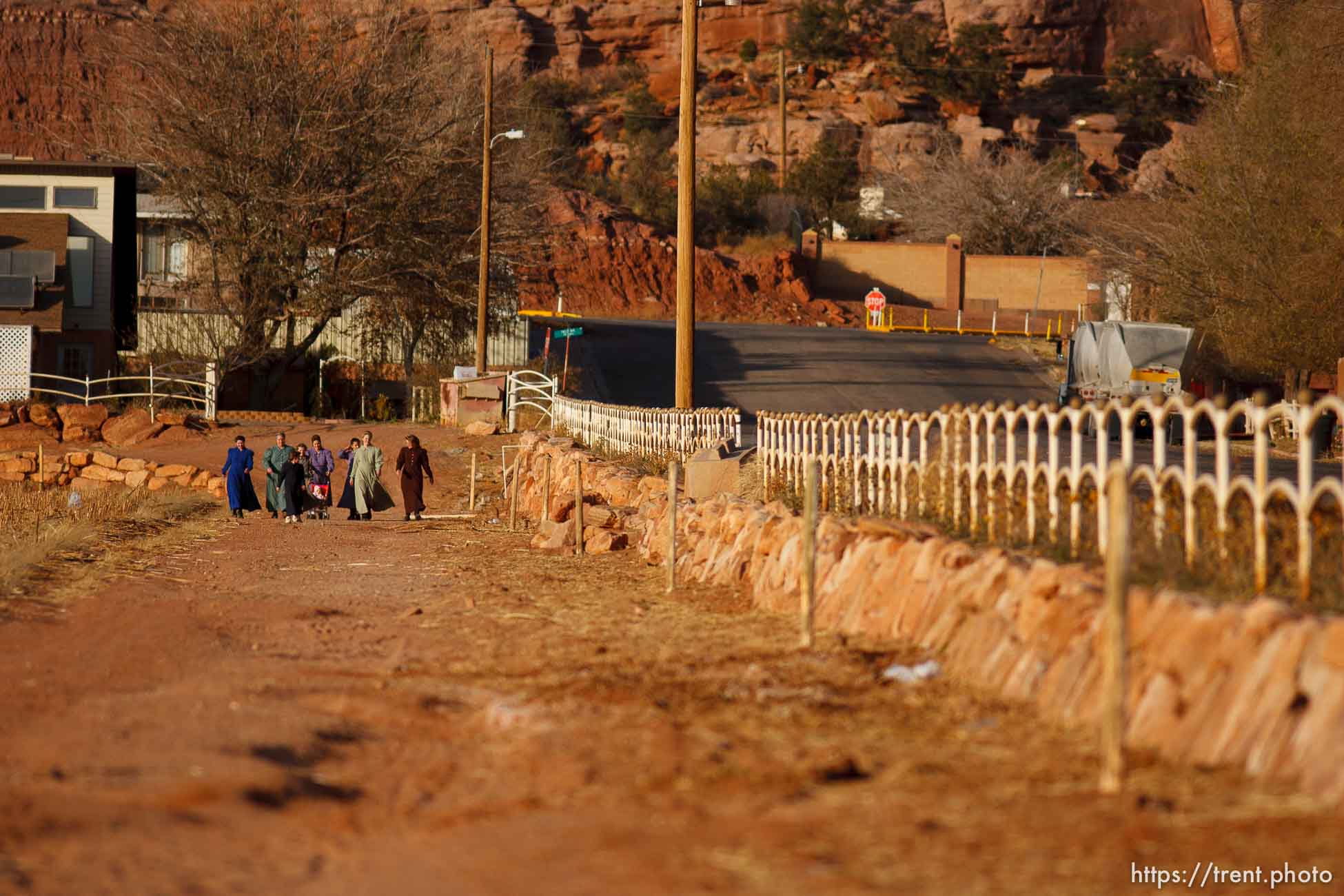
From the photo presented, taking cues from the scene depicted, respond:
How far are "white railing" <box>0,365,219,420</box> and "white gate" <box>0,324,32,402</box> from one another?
3 cm

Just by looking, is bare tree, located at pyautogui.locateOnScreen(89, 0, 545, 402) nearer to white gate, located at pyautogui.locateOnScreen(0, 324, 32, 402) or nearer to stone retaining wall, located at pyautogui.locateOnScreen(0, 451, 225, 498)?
white gate, located at pyautogui.locateOnScreen(0, 324, 32, 402)

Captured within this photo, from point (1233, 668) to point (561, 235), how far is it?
55.4 m

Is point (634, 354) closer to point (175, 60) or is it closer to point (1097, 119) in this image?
point (175, 60)

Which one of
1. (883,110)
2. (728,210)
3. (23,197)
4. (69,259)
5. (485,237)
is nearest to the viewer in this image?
(485,237)

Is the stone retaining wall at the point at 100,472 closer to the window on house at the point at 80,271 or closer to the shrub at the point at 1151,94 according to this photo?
the window on house at the point at 80,271

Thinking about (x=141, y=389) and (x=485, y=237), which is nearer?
(x=485, y=237)

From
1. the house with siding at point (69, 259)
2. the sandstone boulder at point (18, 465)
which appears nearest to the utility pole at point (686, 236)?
the sandstone boulder at point (18, 465)

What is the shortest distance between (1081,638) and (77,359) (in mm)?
39316

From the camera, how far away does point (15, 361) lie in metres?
37.3

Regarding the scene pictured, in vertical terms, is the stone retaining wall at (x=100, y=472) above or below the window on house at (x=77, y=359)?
below

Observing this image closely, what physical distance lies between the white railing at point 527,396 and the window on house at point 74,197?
50.0ft

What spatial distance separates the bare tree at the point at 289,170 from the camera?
125ft

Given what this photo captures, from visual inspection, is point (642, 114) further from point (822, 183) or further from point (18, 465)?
point (18, 465)

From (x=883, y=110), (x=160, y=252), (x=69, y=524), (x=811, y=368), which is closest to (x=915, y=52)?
(x=883, y=110)
